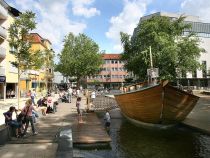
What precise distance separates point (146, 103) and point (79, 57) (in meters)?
52.0

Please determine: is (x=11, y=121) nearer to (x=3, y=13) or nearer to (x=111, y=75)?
(x=3, y=13)

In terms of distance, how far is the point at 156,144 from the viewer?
1620 cm

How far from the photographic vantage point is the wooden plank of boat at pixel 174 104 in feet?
64.4

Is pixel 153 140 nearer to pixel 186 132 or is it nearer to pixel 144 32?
pixel 186 132

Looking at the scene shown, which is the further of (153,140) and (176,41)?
(176,41)

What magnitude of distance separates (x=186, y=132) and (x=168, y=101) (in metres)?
2.19

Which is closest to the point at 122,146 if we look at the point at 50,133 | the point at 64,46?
the point at 50,133

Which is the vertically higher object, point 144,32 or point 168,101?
point 144,32

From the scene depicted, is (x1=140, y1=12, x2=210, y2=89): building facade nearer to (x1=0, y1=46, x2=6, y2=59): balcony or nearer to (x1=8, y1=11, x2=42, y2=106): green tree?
(x1=0, y1=46, x2=6, y2=59): balcony

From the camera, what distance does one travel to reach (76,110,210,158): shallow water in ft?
46.1

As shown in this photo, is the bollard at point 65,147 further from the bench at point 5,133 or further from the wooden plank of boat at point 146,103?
the wooden plank of boat at point 146,103

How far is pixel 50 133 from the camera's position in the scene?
15664 millimetres

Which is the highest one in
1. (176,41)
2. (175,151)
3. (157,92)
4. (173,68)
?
(176,41)

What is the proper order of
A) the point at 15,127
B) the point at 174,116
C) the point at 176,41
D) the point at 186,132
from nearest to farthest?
1. the point at 15,127
2. the point at 186,132
3. the point at 174,116
4. the point at 176,41
